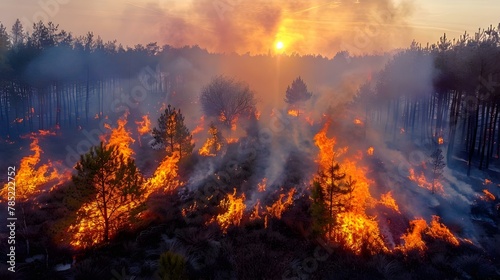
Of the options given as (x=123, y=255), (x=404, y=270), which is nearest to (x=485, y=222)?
(x=404, y=270)

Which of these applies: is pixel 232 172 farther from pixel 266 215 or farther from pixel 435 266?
pixel 435 266

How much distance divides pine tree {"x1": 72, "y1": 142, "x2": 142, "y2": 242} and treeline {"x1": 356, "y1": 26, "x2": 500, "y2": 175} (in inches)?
1482

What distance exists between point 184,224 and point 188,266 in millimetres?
7992

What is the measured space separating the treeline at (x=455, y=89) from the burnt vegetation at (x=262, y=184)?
0.87 ft

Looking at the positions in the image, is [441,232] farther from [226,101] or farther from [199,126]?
[199,126]

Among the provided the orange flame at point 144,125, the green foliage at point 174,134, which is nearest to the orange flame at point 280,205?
the green foliage at point 174,134

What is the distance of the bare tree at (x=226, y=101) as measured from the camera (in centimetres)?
5519

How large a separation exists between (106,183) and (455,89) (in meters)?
44.7

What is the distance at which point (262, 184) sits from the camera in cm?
3509

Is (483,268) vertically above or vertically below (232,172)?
below

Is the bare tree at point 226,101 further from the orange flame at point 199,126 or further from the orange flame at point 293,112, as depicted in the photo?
the orange flame at point 293,112

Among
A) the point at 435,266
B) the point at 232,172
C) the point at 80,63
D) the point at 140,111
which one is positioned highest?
the point at 80,63

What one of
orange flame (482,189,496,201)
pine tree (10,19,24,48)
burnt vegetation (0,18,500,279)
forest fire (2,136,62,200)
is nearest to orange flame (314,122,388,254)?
burnt vegetation (0,18,500,279)

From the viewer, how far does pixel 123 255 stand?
69.5ft
